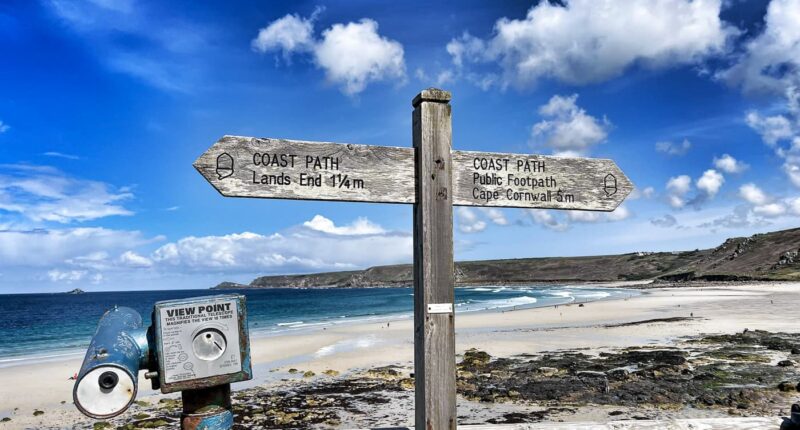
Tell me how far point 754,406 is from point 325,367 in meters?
10.6

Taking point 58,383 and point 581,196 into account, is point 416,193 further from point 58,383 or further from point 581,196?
point 58,383

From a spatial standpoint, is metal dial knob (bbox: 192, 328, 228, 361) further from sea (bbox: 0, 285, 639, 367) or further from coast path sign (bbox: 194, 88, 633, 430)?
sea (bbox: 0, 285, 639, 367)

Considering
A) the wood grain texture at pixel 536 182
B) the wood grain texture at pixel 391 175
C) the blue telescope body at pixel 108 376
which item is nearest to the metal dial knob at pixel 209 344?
Result: the blue telescope body at pixel 108 376

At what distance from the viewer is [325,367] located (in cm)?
1555

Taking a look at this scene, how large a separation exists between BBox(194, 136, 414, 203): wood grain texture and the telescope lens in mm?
1140

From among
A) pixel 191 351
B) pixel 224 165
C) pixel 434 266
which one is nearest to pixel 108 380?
pixel 191 351

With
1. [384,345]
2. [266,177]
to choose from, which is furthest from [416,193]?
[384,345]

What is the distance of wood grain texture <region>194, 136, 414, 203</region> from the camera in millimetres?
2943

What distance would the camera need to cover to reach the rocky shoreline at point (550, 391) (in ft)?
29.9

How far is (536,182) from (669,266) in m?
142

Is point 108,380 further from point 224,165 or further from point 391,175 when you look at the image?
point 391,175

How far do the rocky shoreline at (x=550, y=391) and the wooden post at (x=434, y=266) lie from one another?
245 inches

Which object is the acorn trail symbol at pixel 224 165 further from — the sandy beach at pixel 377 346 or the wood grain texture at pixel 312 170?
the sandy beach at pixel 377 346

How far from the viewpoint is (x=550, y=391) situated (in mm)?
10570
